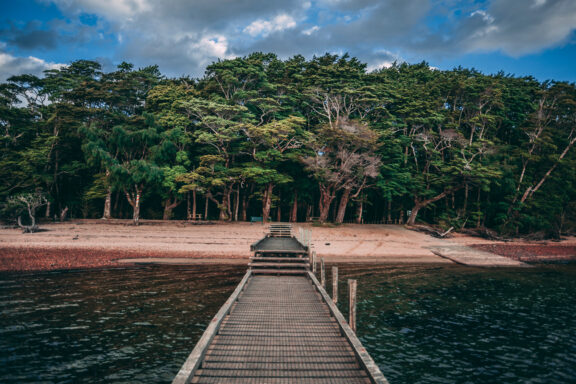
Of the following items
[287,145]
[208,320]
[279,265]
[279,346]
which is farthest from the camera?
[287,145]

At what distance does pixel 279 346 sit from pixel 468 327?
322 inches

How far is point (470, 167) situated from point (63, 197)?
4611cm

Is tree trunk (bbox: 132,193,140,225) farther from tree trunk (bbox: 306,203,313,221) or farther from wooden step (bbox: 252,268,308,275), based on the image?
wooden step (bbox: 252,268,308,275)

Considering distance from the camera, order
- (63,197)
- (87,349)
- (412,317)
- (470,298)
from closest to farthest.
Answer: (87,349), (412,317), (470,298), (63,197)

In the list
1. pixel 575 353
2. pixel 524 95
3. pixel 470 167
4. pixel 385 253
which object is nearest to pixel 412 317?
pixel 575 353

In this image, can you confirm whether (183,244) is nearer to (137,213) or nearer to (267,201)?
(137,213)

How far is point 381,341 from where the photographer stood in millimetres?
9477

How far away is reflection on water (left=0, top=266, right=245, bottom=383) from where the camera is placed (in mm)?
7508

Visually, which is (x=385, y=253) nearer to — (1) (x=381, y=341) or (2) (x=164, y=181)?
(1) (x=381, y=341)

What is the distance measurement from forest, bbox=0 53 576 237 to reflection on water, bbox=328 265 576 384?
52.1 feet

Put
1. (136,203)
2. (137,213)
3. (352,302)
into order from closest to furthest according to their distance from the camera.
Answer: (352,302) < (137,213) < (136,203)

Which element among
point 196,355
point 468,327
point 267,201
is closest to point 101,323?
point 196,355

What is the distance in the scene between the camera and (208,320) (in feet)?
34.8

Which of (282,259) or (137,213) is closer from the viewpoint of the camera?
(282,259)
